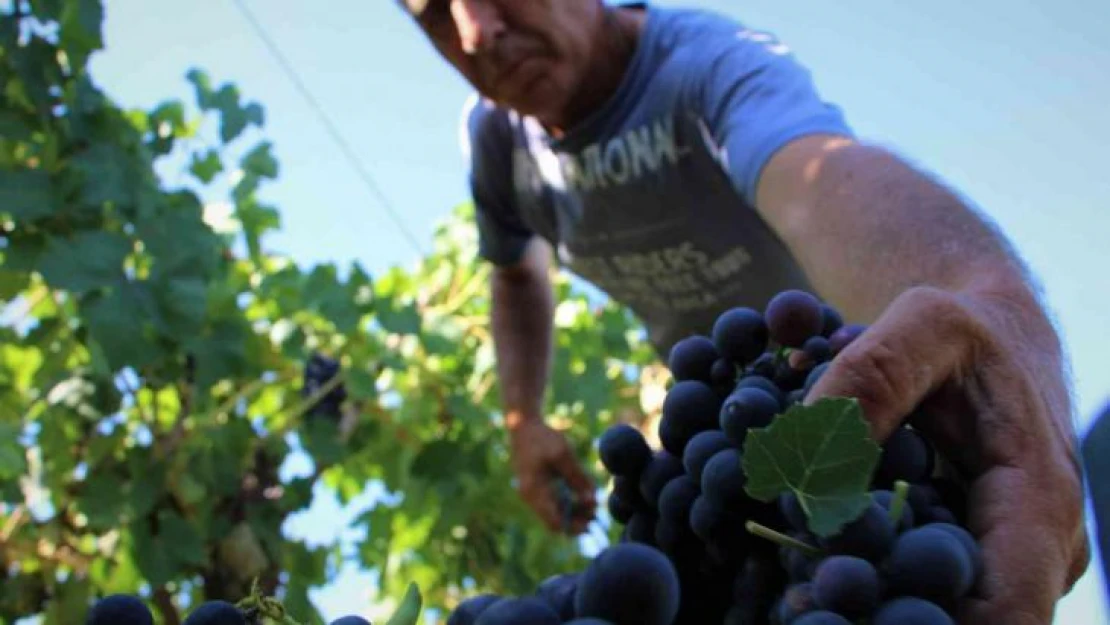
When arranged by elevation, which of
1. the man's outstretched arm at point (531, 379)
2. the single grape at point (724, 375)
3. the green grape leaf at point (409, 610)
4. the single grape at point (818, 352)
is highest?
the single grape at point (818, 352)

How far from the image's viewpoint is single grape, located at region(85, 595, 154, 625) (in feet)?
1.60

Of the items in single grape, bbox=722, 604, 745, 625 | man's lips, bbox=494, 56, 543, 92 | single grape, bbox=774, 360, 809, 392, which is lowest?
man's lips, bbox=494, 56, 543, 92

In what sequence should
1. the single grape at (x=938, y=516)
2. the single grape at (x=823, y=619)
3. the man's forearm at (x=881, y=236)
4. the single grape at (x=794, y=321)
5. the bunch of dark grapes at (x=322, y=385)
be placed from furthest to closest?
the bunch of dark grapes at (x=322, y=385), the man's forearm at (x=881, y=236), the single grape at (x=794, y=321), the single grape at (x=938, y=516), the single grape at (x=823, y=619)

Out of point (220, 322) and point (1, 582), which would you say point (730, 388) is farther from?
point (1, 582)

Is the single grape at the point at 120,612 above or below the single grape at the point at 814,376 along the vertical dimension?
below

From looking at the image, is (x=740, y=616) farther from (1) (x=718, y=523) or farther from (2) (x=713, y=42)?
(2) (x=713, y=42)

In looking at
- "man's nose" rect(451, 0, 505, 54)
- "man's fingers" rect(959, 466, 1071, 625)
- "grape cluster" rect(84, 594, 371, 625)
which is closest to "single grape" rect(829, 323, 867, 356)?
"man's fingers" rect(959, 466, 1071, 625)

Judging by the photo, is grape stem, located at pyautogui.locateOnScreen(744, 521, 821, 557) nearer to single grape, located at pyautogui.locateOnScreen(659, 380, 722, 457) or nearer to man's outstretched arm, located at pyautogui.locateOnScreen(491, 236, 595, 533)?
single grape, located at pyautogui.locateOnScreen(659, 380, 722, 457)

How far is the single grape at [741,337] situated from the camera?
2.24 feet

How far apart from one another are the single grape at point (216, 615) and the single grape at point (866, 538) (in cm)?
28

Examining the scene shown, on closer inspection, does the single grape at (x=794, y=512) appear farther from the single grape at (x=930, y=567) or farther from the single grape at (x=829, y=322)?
the single grape at (x=829, y=322)

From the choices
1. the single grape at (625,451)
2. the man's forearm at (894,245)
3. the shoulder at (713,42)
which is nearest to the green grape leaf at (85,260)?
the shoulder at (713,42)

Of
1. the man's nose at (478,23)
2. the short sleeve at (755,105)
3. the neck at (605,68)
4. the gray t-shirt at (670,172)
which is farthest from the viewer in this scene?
the neck at (605,68)

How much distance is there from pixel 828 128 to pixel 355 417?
1.82 meters
